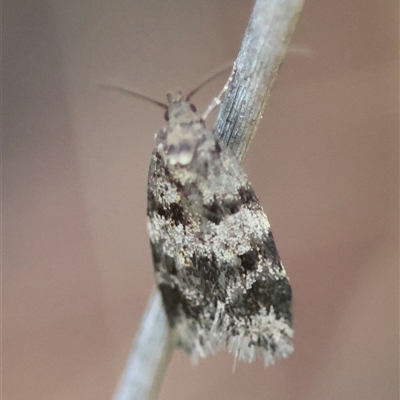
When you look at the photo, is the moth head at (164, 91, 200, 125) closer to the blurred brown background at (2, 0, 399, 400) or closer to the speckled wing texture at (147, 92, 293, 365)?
the speckled wing texture at (147, 92, 293, 365)

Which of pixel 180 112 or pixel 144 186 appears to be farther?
pixel 144 186

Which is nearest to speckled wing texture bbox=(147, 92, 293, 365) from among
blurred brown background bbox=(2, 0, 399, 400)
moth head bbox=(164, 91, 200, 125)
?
moth head bbox=(164, 91, 200, 125)

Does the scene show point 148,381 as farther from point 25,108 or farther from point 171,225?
point 25,108

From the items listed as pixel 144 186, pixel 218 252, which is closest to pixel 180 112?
pixel 218 252

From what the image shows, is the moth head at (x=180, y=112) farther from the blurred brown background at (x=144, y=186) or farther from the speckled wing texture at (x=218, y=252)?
the blurred brown background at (x=144, y=186)

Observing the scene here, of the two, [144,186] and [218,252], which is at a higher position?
[144,186]

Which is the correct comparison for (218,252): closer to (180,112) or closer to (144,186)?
(180,112)
